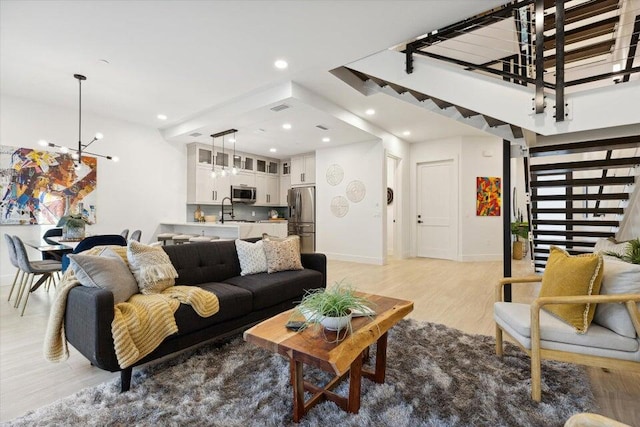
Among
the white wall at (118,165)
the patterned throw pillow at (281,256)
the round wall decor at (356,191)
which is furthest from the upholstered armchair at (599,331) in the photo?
the white wall at (118,165)

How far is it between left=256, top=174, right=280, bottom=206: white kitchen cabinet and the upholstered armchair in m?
6.87

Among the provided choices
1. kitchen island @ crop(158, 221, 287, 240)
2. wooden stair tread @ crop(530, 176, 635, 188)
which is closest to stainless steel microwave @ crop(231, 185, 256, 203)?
kitchen island @ crop(158, 221, 287, 240)

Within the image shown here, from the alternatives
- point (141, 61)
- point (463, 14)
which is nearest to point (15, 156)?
A: point (141, 61)

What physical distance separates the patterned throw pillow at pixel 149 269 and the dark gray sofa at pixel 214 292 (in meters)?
0.21

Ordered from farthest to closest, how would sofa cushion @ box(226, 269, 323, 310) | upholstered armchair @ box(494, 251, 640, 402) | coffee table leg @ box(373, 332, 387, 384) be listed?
1. sofa cushion @ box(226, 269, 323, 310)
2. coffee table leg @ box(373, 332, 387, 384)
3. upholstered armchair @ box(494, 251, 640, 402)

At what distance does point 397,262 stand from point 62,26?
20.8ft

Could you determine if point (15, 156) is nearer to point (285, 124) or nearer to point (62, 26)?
point (62, 26)

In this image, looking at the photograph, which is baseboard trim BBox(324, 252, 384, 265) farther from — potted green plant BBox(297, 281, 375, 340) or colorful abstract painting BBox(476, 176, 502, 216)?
potted green plant BBox(297, 281, 375, 340)

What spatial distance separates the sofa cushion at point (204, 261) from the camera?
8.87 feet

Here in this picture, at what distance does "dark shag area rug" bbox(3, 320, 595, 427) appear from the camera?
158 centimetres

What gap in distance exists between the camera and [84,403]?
→ 66.9 inches

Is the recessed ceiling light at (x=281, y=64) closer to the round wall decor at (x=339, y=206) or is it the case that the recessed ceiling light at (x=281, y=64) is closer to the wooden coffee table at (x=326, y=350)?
the wooden coffee table at (x=326, y=350)

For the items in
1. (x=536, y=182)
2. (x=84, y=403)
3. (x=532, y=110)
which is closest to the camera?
(x=84, y=403)

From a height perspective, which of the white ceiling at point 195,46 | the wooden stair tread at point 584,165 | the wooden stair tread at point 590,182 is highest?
the white ceiling at point 195,46
